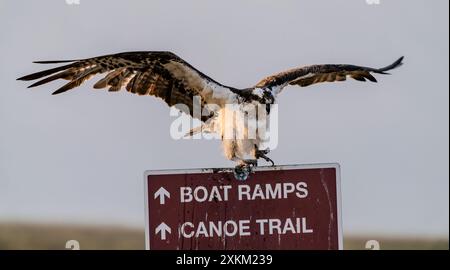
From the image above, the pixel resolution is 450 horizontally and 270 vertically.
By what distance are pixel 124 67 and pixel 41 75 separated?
2.37 ft

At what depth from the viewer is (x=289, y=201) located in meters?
4.31

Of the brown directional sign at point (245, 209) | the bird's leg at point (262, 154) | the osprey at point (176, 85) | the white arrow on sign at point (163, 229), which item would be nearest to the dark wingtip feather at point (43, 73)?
the osprey at point (176, 85)

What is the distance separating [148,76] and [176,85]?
0.25 m

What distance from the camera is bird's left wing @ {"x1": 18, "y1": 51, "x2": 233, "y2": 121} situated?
6.29 metres

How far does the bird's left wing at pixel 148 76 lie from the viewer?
20.6 feet

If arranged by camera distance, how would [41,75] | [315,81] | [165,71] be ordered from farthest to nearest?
[315,81]
[165,71]
[41,75]

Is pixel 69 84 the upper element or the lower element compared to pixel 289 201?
upper

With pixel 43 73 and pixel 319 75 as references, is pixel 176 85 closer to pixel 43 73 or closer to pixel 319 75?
pixel 43 73

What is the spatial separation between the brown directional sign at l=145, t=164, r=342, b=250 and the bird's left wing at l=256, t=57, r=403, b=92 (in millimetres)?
2697

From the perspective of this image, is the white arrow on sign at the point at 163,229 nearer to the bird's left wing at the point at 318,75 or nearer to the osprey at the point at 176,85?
the osprey at the point at 176,85

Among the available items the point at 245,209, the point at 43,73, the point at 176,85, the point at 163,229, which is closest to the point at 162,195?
the point at 163,229
